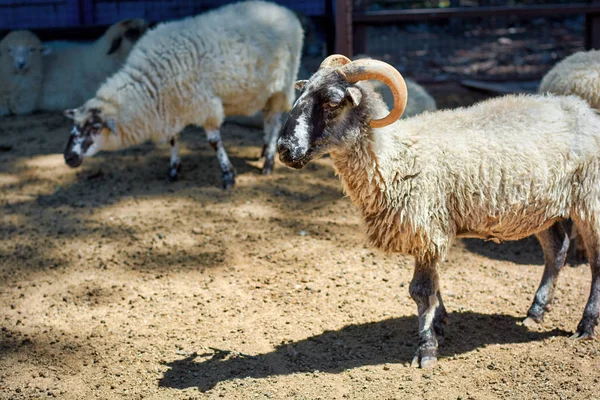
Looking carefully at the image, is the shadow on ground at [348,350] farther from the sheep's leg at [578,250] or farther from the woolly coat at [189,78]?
the woolly coat at [189,78]

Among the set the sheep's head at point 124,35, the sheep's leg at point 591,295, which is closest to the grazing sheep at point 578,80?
the sheep's leg at point 591,295

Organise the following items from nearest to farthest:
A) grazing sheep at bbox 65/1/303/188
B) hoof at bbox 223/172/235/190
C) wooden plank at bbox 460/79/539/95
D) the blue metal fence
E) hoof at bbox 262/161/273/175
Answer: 1. grazing sheep at bbox 65/1/303/188
2. hoof at bbox 223/172/235/190
3. hoof at bbox 262/161/273/175
4. wooden plank at bbox 460/79/539/95
5. the blue metal fence

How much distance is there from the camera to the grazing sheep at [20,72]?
10.5 metres

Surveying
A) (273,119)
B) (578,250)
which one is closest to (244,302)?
(578,250)

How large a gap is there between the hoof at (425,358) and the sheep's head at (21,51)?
28.0 ft

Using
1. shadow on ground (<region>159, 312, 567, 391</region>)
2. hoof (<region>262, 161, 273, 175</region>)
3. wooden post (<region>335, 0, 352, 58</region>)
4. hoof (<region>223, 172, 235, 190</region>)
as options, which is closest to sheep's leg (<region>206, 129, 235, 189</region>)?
hoof (<region>223, 172, 235, 190</region>)

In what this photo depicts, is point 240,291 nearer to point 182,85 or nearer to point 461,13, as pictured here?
point 182,85

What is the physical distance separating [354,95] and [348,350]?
1.65m

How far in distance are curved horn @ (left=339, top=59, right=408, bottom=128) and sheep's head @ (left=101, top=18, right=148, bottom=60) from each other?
7.15 meters

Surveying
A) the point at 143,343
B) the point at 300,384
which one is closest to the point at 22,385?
the point at 143,343

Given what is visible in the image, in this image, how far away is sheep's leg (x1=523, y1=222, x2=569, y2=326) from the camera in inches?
189

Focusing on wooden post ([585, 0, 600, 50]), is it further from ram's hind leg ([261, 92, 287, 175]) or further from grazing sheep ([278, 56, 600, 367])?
grazing sheep ([278, 56, 600, 367])

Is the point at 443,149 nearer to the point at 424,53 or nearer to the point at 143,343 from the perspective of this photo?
the point at 143,343

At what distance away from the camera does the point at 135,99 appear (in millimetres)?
7277
